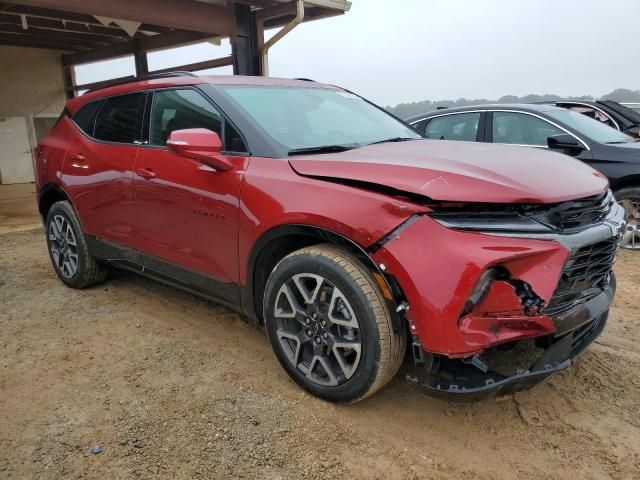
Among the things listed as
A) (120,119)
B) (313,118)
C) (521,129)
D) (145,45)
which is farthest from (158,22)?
(521,129)

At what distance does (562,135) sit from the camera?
5.37 meters

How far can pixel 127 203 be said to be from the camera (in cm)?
348

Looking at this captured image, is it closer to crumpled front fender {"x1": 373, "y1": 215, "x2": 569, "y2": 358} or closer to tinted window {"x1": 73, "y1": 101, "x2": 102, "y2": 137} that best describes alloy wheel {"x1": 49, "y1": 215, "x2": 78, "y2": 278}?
tinted window {"x1": 73, "y1": 101, "x2": 102, "y2": 137}

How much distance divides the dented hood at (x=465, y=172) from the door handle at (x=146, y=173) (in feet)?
3.77

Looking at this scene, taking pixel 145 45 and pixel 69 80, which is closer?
pixel 145 45

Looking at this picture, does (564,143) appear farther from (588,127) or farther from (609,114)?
(609,114)

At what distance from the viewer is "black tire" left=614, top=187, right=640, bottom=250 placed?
530 cm

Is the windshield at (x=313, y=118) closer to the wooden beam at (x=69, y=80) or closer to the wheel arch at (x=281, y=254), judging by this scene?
the wheel arch at (x=281, y=254)

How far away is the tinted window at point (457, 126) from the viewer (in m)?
6.01

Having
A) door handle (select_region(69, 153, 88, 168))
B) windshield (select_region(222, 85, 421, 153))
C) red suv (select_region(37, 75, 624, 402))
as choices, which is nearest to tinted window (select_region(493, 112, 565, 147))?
windshield (select_region(222, 85, 421, 153))

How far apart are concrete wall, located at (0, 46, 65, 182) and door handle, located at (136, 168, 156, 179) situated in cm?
1127

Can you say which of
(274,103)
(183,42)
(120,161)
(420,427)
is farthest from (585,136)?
(183,42)

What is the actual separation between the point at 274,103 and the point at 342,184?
3.53 ft

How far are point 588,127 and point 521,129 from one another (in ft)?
2.37
